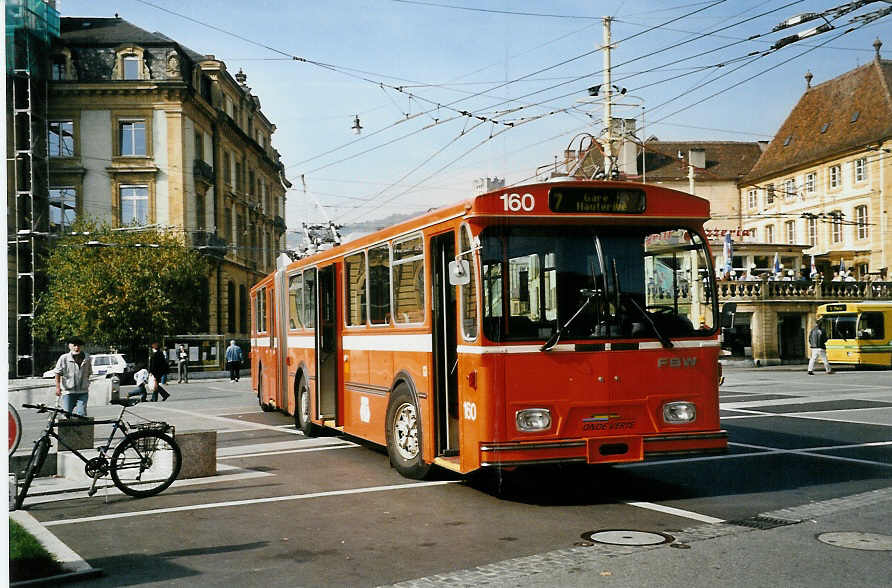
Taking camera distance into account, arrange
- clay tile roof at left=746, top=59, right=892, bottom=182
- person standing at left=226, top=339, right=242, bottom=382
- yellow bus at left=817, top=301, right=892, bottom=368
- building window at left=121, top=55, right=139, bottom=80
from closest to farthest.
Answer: building window at left=121, top=55, right=139, bottom=80 → person standing at left=226, top=339, right=242, bottom=382 → yellow bus at left=817, top=301, right=892, bottom=368 → clay tile roof at left=746, top=59, right=892, bottom=182

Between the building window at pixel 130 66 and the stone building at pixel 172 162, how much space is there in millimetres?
46

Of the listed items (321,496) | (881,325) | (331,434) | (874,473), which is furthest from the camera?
(881,325)

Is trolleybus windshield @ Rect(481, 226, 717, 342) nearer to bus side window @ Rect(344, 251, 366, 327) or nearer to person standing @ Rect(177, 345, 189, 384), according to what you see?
bus side window @ Rect(344, 251, 366, 327)

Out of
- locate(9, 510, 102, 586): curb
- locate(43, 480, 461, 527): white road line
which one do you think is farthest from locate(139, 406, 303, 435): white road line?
locate(9, 510, 102, 586): curb

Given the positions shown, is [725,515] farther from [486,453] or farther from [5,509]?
[5,509]

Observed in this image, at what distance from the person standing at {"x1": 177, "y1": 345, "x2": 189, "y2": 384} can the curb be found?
36.1 m

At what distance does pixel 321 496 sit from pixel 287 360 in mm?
8280

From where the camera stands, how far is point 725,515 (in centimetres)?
905

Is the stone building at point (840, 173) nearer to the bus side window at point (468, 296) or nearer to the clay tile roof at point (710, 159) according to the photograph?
the clay tile roof at point (710, 159)

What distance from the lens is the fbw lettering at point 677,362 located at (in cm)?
990

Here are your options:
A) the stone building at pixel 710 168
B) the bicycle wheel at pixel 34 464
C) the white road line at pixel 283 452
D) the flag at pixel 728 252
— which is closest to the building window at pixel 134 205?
the flag at pixel 728 252

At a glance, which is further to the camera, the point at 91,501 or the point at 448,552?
the point at 91,501

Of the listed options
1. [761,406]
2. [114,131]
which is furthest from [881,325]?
[114,131]

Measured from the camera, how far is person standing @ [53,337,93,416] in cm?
1667
